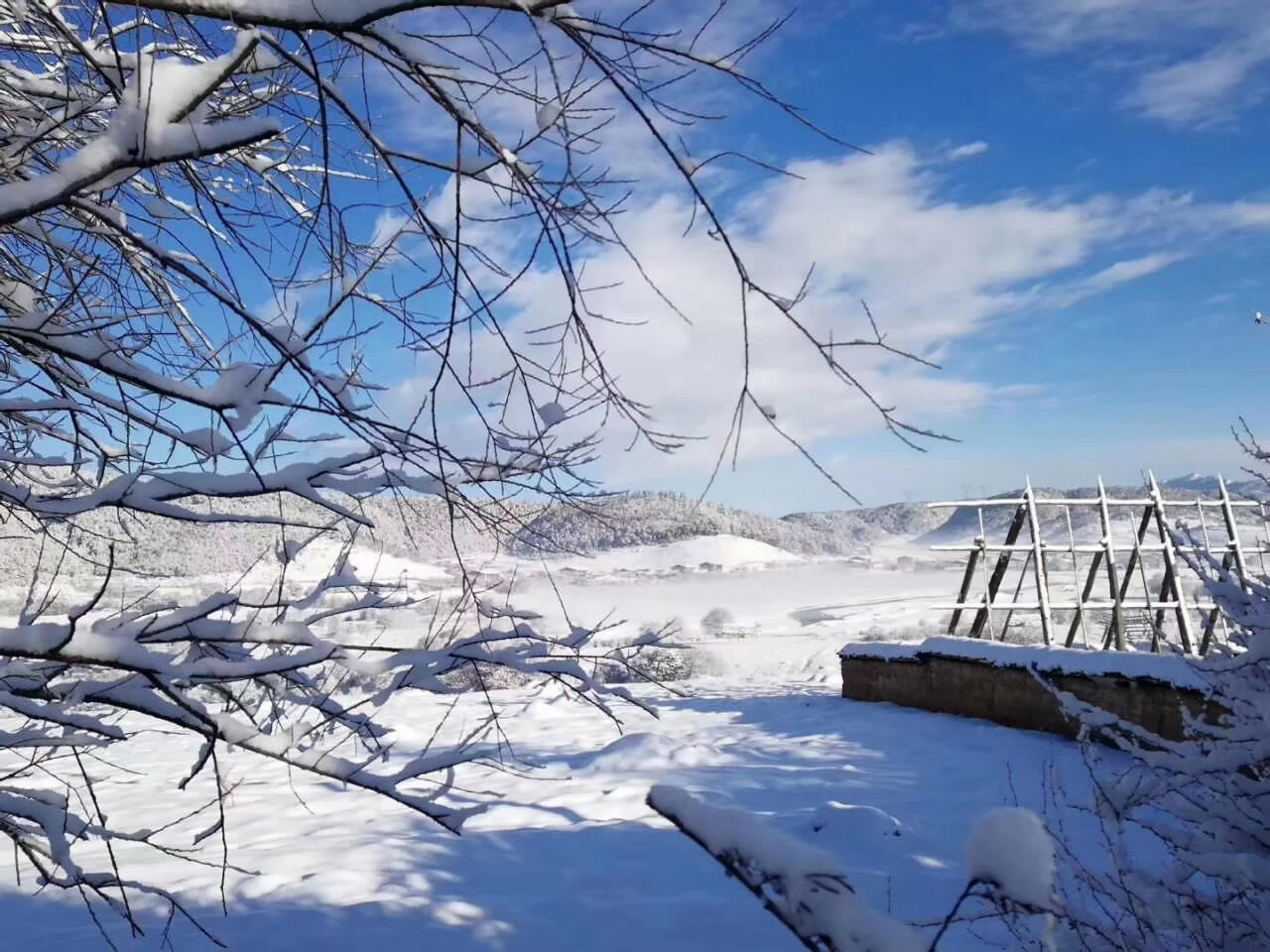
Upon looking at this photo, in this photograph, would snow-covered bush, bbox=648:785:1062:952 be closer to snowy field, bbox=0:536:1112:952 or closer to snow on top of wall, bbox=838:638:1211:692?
snowy field, bbox=0:536:1112:952

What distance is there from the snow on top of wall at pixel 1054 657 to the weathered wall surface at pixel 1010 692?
0.04m

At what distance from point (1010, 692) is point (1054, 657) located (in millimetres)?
549

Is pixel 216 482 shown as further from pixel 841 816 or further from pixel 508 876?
pixel 841 816

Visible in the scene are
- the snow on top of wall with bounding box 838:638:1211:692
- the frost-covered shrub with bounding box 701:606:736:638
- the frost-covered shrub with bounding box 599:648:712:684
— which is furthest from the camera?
the frost-covered shrub with bounding box 701:606:736:638

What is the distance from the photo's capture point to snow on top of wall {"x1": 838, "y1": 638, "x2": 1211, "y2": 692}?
5.47 m

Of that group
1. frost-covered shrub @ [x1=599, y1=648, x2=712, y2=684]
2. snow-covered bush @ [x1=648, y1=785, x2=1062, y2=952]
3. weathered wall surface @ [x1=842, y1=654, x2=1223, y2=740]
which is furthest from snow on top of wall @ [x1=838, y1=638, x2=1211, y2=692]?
snow-covered bush @ [x1=648, y1=785, x2=1062, y2=952]

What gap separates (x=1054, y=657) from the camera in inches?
255

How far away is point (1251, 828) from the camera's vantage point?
2.30m

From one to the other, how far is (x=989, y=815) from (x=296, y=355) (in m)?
1.47

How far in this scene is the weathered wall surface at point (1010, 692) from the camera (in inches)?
216

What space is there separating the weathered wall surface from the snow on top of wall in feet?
0.13

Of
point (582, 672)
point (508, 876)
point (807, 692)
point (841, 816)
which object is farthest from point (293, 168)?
point (807, 692)

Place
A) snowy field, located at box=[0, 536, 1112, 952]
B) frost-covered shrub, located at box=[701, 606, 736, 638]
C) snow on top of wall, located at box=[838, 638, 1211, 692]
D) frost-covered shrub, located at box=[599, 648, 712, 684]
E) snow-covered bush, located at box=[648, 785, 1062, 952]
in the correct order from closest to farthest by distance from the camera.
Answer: snow-covered bush, located at box=[648, 785, 1062, 952], snowy field, located at box=[0, 536, 1112, 952], snow on top of wall, located at box=[838, 638, 1211, 692], frost-covered shrub, located at box=[599, 648, 712, 684], frost-covered shrub, located at box=[701, 606, 736, 638]

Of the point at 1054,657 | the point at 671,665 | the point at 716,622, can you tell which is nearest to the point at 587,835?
the point at 1054,657
